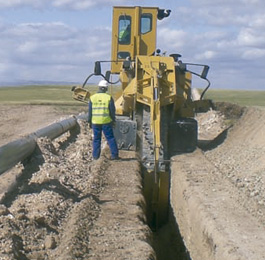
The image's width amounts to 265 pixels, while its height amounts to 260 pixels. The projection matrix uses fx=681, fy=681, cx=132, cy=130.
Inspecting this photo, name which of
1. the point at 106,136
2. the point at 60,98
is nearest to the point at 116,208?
the point at 106,136

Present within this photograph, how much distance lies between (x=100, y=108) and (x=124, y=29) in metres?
4.43

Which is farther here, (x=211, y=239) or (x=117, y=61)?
(x=117, y=61)

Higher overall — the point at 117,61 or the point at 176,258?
the point at 117,61

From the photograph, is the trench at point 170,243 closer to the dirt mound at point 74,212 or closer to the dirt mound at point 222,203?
the dirt mound at point 222,203

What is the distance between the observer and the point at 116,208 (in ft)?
30.9

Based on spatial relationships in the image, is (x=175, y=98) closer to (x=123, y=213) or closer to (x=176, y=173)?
(x=176, y=173)

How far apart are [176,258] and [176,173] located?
96.9 inches

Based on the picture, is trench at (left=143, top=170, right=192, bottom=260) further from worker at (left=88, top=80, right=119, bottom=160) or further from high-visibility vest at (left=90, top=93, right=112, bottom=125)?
high-visibility vest at (left=90, top=93, right=112, bottom=125)

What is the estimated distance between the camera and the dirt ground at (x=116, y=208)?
24.5 ft

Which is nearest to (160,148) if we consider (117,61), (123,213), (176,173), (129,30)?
(176,173)

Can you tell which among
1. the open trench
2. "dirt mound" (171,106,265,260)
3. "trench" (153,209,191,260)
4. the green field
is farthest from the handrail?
the green field

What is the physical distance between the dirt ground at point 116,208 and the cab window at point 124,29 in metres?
2.86

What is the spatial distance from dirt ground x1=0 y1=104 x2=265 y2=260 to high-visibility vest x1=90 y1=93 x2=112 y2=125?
773 mm

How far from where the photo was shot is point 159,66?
46.0ft
